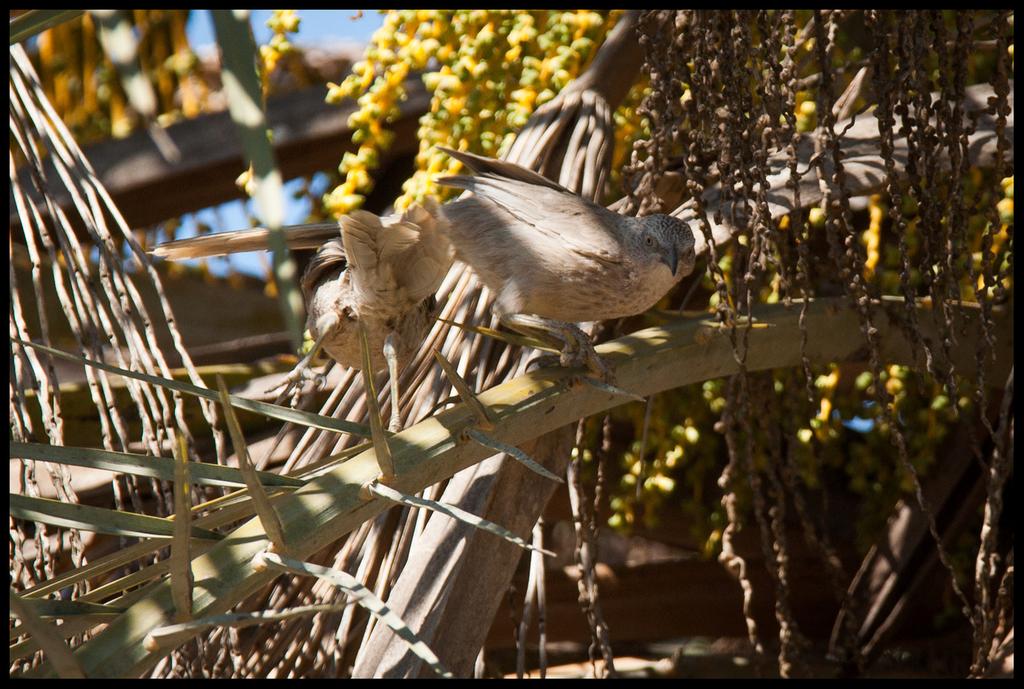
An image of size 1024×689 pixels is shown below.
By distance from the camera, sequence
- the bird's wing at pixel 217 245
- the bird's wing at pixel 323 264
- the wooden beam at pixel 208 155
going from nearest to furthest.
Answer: the bird's wing at pixel 217 245 < the bird's wing at pixel 323 264 < the wooden beam at pixel 208 155

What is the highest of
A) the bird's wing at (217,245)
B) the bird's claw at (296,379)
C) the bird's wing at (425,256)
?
the bird's wing at (217,245)

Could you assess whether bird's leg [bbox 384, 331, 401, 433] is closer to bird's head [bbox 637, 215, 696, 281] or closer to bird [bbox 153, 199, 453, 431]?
bird [bbox 153, 199, 453, 431]

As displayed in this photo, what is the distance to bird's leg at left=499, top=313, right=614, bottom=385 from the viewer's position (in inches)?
55.9

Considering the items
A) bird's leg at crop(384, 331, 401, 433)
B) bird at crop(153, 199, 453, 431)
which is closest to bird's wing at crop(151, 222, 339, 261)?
bird at crop(153, 199, 453, 431)

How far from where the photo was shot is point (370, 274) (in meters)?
1.62

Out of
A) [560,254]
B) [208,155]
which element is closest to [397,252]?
[560,254]

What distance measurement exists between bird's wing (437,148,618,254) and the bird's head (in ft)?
0.18

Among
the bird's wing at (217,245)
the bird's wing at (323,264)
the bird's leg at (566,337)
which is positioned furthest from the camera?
the bird's wing at (323,264)

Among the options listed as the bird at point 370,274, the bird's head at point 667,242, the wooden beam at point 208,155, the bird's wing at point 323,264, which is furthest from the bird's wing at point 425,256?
the wooden beam at point 208,155

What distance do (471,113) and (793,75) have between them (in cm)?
78

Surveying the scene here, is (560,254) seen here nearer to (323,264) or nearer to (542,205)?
(542,205)

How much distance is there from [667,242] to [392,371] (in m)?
0.47

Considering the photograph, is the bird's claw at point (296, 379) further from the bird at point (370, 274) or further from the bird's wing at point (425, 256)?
the bird's wing at point (425, 256)

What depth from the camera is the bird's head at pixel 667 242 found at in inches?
59.1
